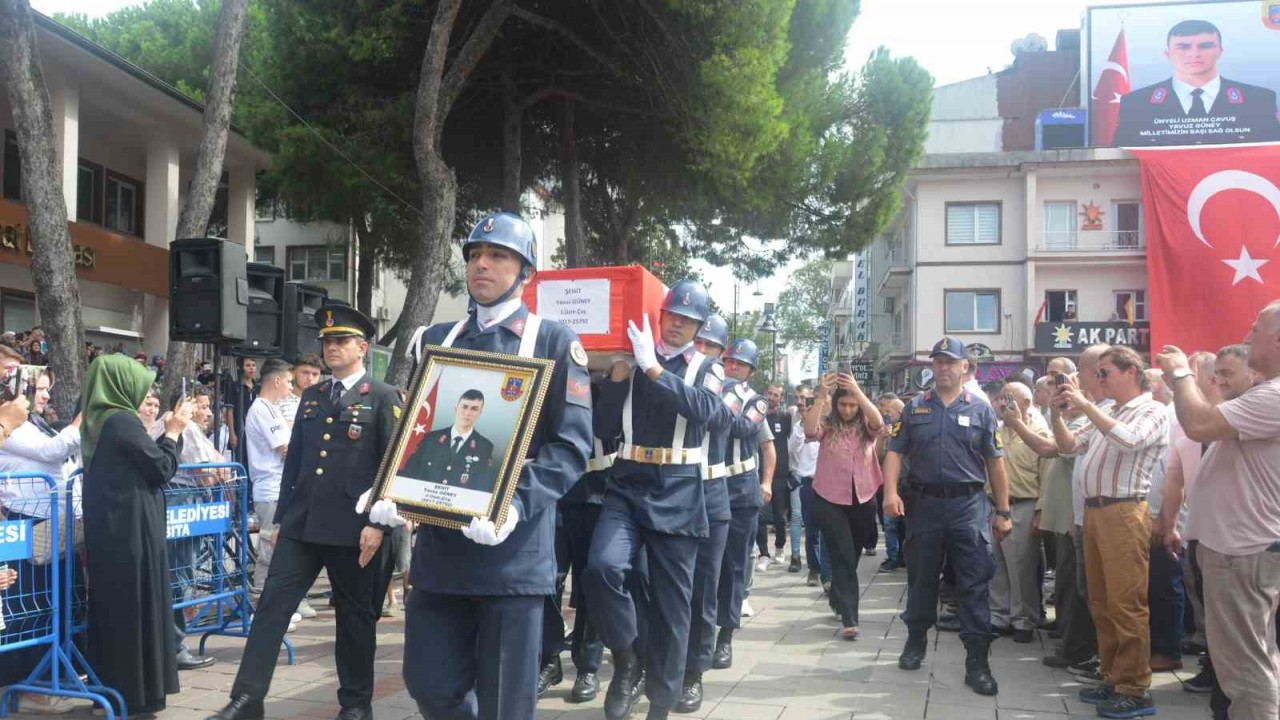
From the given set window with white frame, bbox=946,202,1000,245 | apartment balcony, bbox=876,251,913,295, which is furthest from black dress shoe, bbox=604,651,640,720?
apartment balcony, bbox=876,251,913,295

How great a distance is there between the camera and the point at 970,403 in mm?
6918

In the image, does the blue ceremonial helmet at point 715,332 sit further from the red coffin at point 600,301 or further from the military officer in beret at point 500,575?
the military officer in beret at point 500,575

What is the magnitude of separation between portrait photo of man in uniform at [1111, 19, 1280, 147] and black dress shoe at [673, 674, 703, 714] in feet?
126

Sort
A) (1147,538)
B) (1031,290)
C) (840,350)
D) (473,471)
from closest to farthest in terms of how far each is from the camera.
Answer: (473,471) < (1147,538) < (1031,290) < (840,350)

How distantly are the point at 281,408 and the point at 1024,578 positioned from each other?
6.19 metres

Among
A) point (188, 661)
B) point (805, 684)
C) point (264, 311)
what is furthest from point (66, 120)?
point (805, 684)

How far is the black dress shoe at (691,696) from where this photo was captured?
5.94 meters

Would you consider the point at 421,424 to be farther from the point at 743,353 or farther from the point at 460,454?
the point at 743,353

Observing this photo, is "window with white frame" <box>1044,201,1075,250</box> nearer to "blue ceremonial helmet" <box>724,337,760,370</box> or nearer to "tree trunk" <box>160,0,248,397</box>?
"blue ceremonial helmet" <box>724,337,760,370</box>

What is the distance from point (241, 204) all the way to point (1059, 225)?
93.9 ft

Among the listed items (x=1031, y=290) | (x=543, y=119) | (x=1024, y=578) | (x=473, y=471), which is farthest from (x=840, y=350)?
(x=473, y=471)

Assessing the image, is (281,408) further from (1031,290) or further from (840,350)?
(840,350)

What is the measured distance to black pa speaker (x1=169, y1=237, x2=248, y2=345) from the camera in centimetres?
887

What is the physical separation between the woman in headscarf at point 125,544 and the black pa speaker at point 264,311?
5.69 meters
